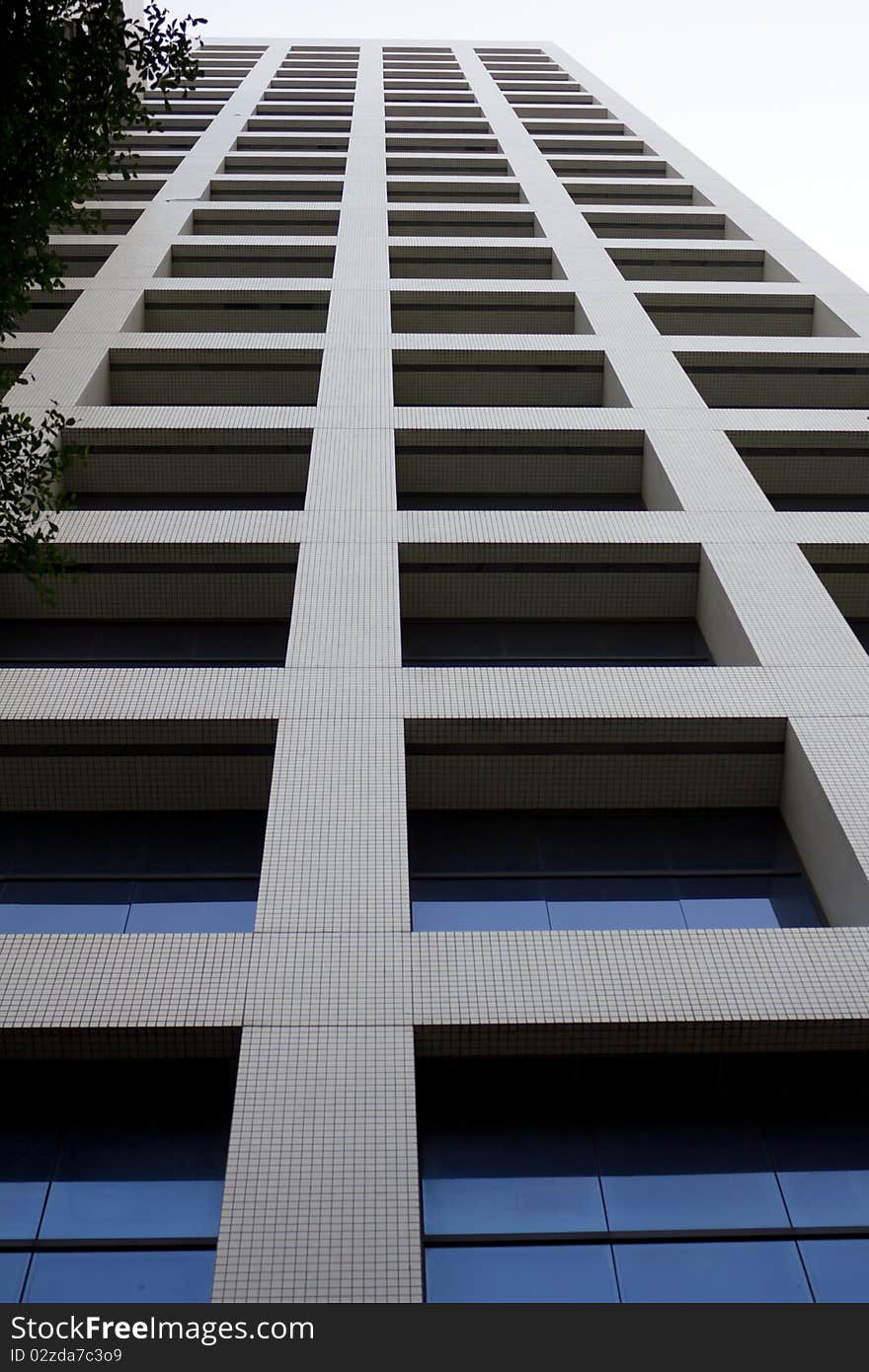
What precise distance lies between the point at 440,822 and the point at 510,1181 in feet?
12.8

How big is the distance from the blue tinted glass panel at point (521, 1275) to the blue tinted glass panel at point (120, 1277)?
1626mm

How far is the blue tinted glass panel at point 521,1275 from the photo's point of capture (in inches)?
283

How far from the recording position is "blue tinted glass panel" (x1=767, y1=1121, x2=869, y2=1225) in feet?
25.3

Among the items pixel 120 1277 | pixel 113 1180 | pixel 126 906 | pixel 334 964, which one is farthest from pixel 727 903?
pixel 120 1277

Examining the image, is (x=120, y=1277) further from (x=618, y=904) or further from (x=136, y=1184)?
(x=618, y=904)

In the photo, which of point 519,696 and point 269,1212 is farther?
point 519,696

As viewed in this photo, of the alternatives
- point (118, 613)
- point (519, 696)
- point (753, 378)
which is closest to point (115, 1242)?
point (519, 696)

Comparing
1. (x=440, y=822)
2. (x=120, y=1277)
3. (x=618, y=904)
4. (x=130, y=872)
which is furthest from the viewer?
(x=440, y=822)

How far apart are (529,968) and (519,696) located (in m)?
3.28

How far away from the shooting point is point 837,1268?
292 inches

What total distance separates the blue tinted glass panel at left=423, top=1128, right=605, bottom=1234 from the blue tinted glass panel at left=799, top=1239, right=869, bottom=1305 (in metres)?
1.49
